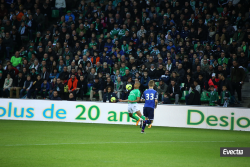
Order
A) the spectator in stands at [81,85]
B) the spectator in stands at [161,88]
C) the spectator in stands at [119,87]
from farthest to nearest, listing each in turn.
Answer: the spectator in stands at [81,85], the spectator in stands at [119,87], the spectator in stands at [161,88]

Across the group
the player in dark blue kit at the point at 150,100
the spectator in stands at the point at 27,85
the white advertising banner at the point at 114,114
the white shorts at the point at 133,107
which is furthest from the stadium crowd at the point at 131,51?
the player in dark blue kit at the point at 150,100

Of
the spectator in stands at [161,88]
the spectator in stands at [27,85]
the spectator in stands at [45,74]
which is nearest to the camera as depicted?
the spectator in stands at [161,88]

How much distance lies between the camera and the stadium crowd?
19.7 metres

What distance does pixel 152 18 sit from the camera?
23219 millimetres

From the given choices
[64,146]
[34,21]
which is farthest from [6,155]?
[34,21]

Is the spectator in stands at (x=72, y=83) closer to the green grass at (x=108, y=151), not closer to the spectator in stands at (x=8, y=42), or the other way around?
the spectator in stands at (x=8, y=42)

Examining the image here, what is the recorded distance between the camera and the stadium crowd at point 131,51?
19.7m

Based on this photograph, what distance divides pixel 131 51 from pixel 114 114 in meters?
5.47

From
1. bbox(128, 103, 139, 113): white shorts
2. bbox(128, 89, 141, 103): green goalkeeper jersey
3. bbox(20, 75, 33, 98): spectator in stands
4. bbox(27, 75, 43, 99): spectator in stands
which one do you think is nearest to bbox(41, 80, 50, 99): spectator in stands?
bbox(27, 75, 43, 99): spectator in stands

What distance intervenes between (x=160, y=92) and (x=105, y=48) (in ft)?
15.2

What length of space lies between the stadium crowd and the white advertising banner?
2.01m

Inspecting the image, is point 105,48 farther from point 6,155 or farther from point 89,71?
point 6,155

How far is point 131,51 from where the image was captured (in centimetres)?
2184

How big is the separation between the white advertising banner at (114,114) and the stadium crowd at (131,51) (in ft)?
6.59
